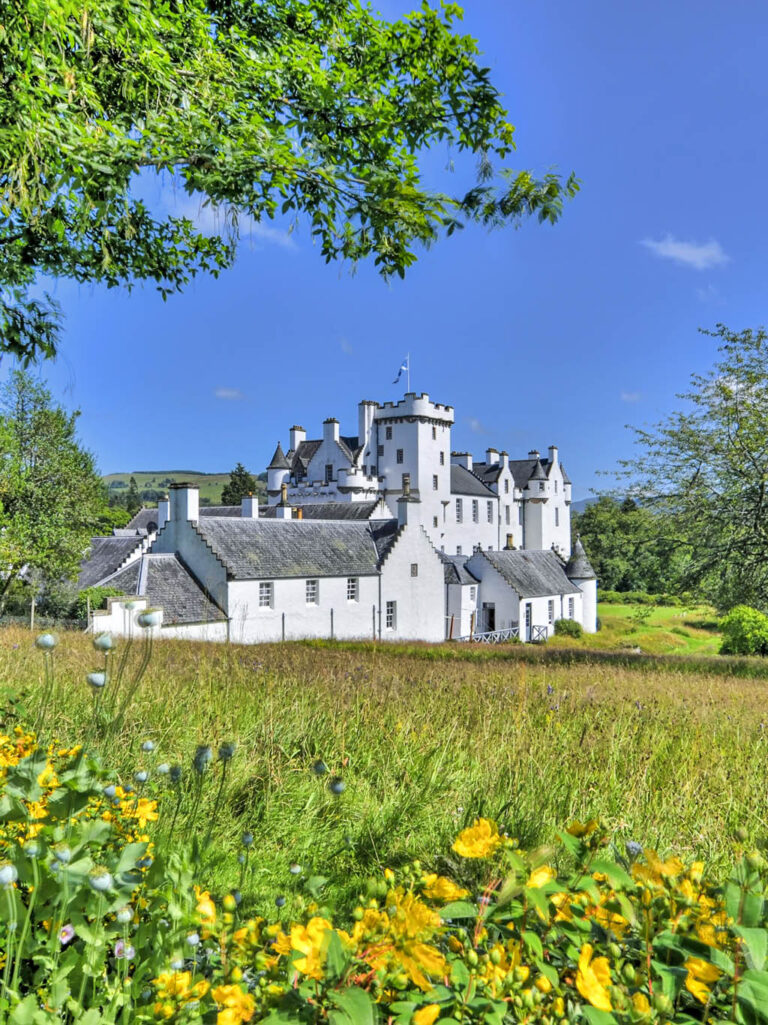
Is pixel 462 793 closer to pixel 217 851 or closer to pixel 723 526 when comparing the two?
pixel 217 851

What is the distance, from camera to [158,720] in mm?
5402

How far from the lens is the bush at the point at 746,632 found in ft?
111

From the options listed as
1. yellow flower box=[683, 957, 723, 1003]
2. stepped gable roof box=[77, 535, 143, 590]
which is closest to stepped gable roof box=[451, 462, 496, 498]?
stepped gable roof box=[77, 535, 143, 590]

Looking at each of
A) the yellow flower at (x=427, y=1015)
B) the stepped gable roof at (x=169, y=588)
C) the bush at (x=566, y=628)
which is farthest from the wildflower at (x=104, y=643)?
the bush at (x=566, y=628)

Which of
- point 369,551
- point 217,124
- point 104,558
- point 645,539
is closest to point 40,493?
point 104,558

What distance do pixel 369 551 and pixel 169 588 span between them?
11828 mm

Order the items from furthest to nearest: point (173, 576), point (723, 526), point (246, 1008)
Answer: point (173, 576), point (723, 526), point (246, 1008)

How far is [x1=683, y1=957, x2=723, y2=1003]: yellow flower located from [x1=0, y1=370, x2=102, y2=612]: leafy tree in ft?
102

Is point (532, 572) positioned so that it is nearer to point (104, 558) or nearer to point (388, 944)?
point (104, 558)

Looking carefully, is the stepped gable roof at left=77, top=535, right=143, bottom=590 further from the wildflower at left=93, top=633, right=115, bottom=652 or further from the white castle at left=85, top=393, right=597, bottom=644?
the wildflower at left=93, top=633, right=115, bottom=652

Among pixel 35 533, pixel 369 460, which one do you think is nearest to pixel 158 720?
pixel 35 533

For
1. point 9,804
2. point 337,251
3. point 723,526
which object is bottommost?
point 9,804

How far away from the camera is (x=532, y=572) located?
48625mm

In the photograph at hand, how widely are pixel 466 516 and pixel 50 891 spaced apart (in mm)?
64618
